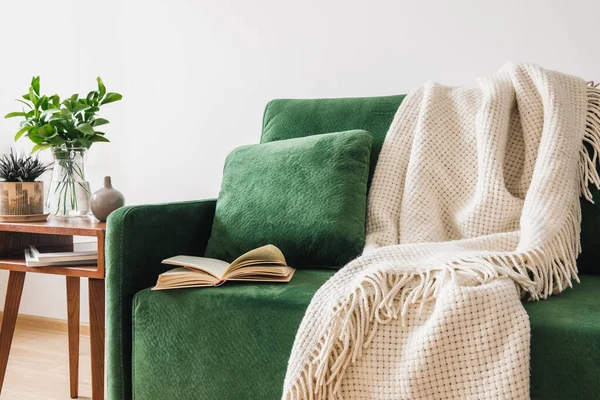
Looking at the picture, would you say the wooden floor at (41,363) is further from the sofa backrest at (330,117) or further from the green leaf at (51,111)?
the sofa backrest at (330,117)

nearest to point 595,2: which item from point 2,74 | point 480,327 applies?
point 480,327

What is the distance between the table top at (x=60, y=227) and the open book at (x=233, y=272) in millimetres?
420

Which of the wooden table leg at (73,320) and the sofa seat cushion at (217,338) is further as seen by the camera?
the wooden table leg at (73,320)

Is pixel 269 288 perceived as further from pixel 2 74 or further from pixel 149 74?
pixel 2 74

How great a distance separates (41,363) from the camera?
2.39 meters

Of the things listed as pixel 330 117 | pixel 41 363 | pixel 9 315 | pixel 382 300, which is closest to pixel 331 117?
pixel 330 117

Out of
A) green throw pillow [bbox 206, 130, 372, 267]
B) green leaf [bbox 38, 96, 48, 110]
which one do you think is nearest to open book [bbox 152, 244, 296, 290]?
green throw pillow [bbox 206, 130, 372, 267]

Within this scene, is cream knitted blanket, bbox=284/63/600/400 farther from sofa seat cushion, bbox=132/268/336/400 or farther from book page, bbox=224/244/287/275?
book page, bbox=224/244/287/275

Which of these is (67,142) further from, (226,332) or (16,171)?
(226,332)

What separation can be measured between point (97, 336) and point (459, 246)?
104 cm

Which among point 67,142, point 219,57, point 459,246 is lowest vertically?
point 459,246

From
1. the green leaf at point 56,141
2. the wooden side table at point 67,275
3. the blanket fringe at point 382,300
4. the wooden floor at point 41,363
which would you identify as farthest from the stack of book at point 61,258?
the blanket fringe at point 382,300

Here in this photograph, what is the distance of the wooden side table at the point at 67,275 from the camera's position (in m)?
1.86

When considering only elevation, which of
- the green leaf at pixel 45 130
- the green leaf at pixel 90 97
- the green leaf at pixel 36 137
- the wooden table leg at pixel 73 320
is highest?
the green leaf at pixel 90 97
